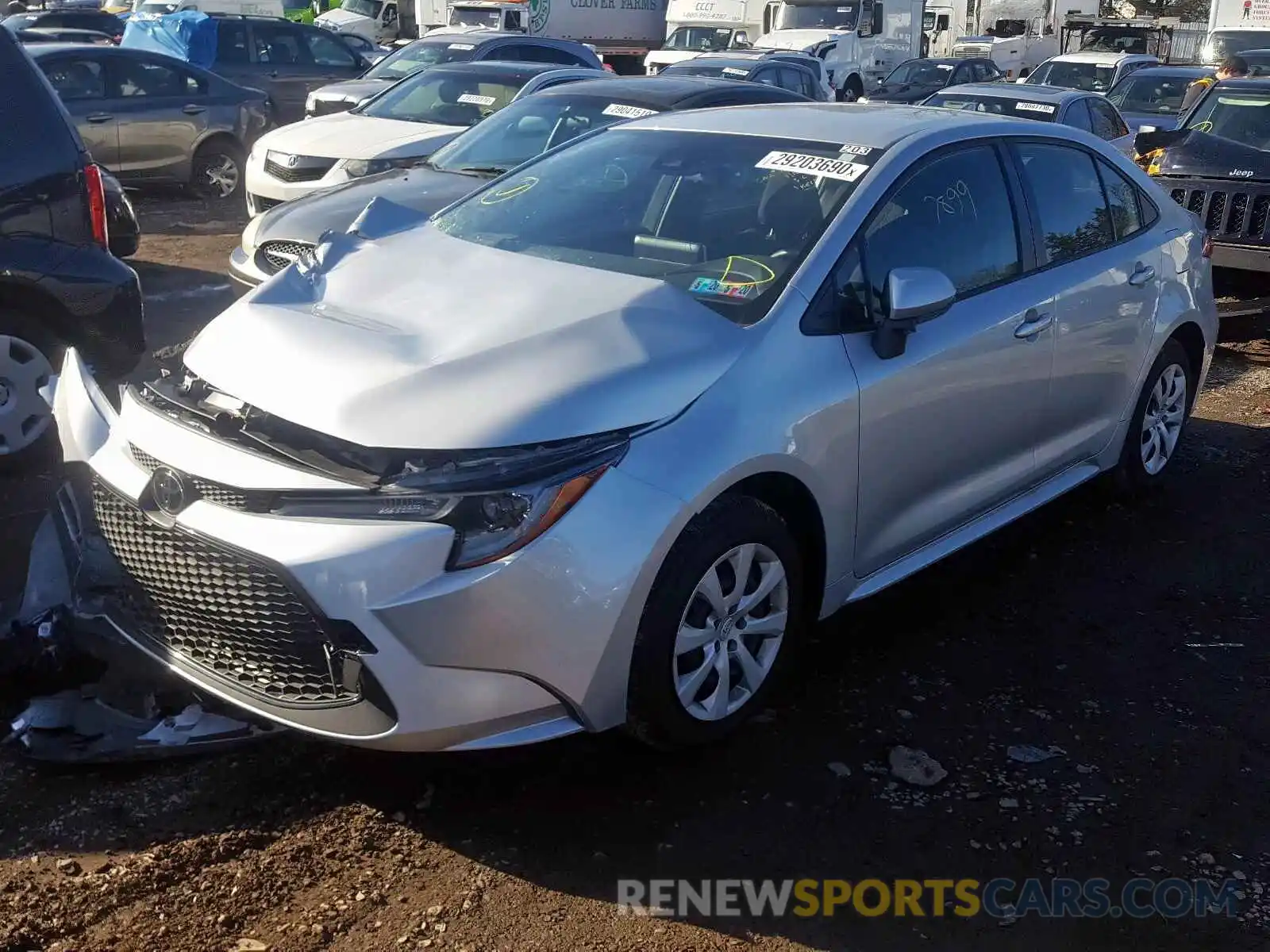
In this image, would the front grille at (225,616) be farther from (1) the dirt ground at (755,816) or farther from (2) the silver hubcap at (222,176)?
(2) the silver hubcap at (222,176)

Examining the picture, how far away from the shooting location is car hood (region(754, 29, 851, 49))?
24828 mm

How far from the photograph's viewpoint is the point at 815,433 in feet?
12.1

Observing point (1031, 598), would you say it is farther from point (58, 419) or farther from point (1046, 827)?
point (58, 419)

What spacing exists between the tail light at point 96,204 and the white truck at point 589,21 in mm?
21802

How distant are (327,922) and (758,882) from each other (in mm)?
1025

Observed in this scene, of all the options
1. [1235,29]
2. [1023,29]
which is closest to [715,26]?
[1235,29]

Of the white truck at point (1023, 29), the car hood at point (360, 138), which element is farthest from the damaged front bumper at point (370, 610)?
the white truck at point (1023, 29)

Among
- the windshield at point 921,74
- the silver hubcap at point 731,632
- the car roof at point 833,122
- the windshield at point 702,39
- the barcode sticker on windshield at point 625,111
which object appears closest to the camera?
the silver hubcap at point 731,632

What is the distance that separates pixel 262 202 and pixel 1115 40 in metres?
27.5

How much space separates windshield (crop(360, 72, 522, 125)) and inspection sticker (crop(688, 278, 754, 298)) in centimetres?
699

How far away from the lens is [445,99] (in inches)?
422

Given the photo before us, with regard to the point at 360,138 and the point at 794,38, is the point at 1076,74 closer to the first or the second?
the point at 794,38

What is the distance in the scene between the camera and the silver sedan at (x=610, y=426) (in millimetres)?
3045

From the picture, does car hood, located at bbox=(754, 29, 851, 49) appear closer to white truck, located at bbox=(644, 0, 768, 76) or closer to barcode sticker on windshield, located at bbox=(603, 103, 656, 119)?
white truck, located at bbox=(644, 0, 768, 76)
